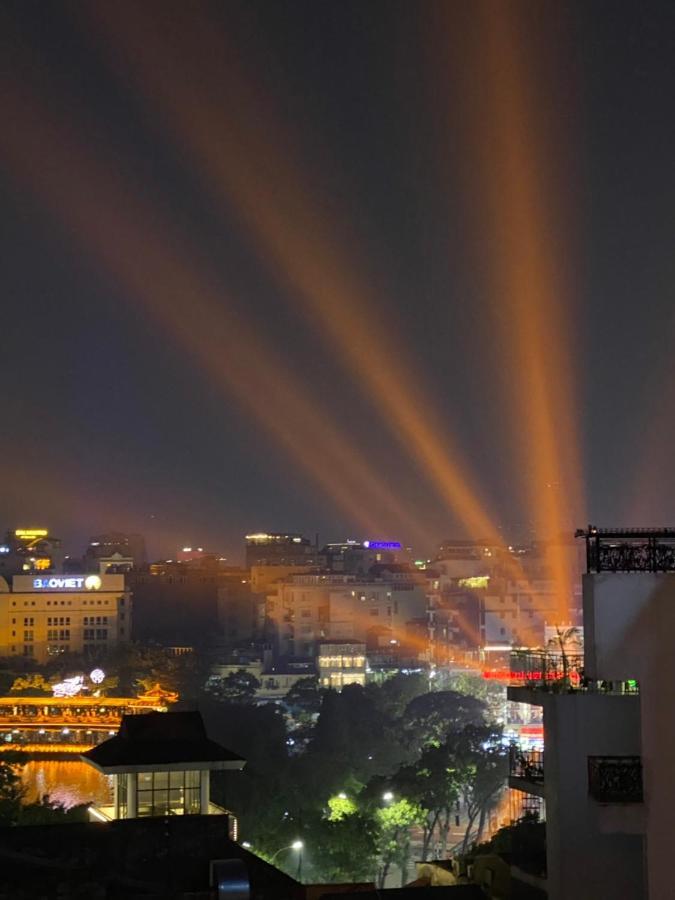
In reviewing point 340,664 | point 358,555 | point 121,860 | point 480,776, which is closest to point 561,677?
point 121,860

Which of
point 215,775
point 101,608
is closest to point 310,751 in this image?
point 215,775

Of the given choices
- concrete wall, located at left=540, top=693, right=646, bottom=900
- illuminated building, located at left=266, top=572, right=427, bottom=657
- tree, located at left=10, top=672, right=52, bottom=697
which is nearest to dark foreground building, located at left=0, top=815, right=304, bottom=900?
concrete wall, located at left=540, top=693, right=646, bottom=900

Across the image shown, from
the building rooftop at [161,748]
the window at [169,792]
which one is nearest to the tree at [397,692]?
the building rooftop at [161,748]

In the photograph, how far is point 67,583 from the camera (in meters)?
87.8

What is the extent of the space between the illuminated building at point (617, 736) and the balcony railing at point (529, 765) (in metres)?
1.08

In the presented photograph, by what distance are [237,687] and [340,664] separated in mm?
12884

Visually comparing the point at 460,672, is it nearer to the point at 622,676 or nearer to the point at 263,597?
the point at 263,597

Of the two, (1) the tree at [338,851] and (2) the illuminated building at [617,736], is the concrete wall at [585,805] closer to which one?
(2) the illuminated building at [617,736]

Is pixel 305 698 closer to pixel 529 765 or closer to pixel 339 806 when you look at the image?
pixel 339 806

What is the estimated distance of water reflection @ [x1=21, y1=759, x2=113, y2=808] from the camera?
121 ft

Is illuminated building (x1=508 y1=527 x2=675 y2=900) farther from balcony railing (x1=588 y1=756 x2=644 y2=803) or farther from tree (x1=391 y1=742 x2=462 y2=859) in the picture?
tree (x1=391 y1=742 x2=462 y2=859)

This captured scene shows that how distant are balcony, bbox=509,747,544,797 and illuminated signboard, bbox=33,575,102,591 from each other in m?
78.6

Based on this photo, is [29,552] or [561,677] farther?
[29,552]

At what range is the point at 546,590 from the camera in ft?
302
